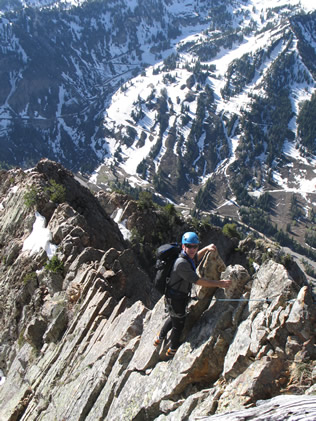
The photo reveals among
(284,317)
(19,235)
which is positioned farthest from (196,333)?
(19,235)

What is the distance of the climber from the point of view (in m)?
13.7

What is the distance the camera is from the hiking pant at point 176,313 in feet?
47.8

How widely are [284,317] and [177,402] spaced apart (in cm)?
521

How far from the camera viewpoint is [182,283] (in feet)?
47.2

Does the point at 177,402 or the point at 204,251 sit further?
the point at 204,251

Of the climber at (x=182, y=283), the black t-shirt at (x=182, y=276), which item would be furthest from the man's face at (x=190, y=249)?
the black t-shirt at (x=182, y=276)

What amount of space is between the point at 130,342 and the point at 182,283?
21.8 ft

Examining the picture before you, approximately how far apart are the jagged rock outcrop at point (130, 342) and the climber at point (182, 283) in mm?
578

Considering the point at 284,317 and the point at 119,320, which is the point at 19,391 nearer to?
the point at 119,320

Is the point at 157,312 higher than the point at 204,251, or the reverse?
the point at 204,251

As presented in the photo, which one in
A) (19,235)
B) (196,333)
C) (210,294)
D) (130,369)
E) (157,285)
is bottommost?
(130,369)

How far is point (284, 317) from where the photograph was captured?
12.2 meters

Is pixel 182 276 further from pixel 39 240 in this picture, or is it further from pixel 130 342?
pixel 39 240

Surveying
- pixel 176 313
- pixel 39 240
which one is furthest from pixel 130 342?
pixel 39 240
